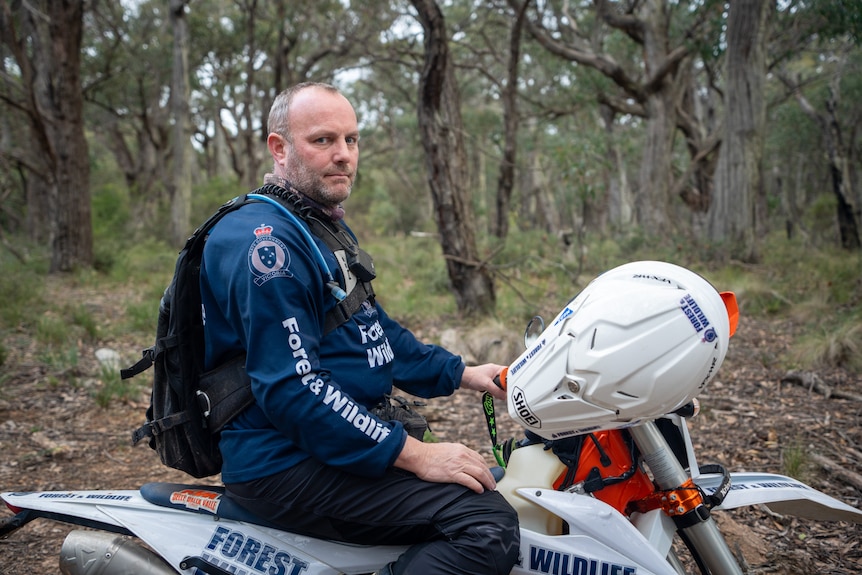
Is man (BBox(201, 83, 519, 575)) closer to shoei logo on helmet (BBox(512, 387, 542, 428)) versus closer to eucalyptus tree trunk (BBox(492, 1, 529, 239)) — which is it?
shoei logo on helmet (BBox(512, 387, 542, 428))

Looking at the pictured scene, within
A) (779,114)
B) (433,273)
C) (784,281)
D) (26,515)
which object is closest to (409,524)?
(26,515)

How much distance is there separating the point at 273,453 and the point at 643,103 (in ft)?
52.1

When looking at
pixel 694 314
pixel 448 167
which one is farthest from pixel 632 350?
pixel 448 167

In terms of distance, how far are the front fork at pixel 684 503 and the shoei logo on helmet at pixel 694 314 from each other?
352 millimetres

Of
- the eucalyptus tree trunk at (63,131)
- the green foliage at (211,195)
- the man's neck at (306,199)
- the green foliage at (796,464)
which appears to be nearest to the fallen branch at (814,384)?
the green foliage at (796,464)

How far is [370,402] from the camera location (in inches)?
80.4

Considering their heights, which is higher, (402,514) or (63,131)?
(63,131)

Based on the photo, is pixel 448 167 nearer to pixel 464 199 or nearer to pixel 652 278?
pixel 464 199

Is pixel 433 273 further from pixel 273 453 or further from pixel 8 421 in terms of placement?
pixel 273 453

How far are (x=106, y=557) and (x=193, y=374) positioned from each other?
596 mm

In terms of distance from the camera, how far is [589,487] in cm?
187

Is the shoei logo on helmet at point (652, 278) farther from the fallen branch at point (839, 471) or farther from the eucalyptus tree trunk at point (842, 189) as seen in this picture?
the eucalyptus tree trunk at point (842, 189)

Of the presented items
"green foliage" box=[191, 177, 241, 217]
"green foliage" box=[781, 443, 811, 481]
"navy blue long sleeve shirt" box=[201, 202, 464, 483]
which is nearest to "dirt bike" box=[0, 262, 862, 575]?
"navy blue long sleeve shirt" box=[201, 202, 464, 483]

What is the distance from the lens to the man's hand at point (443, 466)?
181cm
